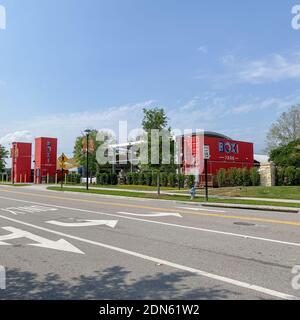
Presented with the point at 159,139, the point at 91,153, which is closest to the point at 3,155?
the point at 91,153

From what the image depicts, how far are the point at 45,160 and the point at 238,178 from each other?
143 feet

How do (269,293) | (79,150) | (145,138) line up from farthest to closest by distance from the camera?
(79,150) → (145,138) → (269,293)

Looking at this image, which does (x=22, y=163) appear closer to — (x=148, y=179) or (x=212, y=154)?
(x=148, y=179)

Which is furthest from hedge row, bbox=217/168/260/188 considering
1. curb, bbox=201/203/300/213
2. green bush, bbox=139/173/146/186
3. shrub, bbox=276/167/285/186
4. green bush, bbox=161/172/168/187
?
curb, bbox=201/203/300/213

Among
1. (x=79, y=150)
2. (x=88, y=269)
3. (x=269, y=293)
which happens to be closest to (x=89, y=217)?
(x=88, y=269)

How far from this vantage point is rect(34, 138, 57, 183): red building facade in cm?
6838

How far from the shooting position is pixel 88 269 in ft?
20.6

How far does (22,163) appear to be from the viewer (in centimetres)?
7538

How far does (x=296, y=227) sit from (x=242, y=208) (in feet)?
23.3

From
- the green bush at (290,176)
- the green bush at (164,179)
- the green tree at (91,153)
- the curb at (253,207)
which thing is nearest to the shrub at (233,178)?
the green bush at (290,176)

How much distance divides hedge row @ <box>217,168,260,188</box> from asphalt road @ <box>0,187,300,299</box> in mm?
27270

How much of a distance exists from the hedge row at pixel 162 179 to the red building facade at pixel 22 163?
33.1 m

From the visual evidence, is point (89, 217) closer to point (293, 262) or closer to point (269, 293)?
point (293, 262)

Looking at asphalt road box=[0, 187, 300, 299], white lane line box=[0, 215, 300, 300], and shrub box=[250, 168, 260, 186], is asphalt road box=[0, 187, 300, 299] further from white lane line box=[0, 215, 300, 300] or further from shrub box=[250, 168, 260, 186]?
shrub box=[250, 168, 260, 186]
